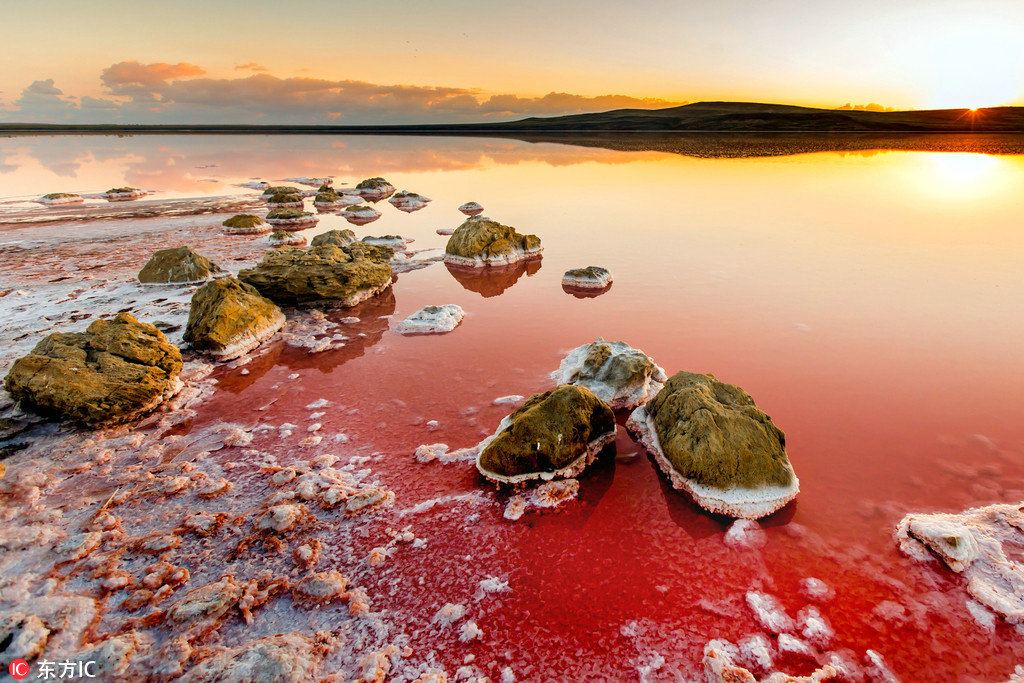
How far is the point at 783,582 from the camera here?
A: 14.3ft

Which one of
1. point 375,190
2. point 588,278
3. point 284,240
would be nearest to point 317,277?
point 588,278

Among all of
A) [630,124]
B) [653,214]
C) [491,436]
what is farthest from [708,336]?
[630,124]

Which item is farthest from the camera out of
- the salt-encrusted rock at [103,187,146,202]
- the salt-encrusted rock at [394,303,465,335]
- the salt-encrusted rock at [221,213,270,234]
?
the salt-encrusted rock at [103,187,146,202]

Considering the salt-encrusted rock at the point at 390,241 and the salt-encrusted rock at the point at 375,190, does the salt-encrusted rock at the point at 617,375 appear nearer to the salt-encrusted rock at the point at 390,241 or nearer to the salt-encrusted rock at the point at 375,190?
the salt-encrusted rock at the point at 390,241


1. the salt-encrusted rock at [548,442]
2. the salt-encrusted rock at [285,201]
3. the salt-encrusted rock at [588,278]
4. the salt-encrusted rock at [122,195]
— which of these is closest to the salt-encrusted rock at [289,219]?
the salt-encrusted rock at [285,201]

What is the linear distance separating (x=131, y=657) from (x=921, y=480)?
320 inches

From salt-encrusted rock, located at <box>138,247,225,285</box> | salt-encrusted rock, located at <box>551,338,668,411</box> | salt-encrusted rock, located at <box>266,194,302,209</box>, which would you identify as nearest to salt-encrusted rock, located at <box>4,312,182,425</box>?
salt-encrusted rock, located at <box>138,247,225,285</box>

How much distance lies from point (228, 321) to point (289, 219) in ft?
48.9

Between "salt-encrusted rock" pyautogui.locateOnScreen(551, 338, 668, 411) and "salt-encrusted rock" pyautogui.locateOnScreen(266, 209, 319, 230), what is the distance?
18.5m

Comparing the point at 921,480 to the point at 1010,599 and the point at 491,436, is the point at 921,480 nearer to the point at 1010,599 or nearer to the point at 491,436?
the point at 1010,599

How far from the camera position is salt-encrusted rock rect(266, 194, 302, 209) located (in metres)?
25.3

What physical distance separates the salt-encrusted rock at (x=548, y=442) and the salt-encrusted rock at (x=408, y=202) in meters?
21.3

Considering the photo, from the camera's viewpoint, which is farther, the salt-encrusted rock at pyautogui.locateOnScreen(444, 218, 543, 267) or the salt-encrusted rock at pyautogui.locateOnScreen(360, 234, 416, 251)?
the salt-encrusted rock at pyautogui.locateOnScreen(360, 234, 416, 251)

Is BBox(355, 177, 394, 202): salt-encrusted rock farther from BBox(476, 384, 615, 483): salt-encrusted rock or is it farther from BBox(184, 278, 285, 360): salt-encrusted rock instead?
BBox(476, 384, 615, 483): salt-encrusted rock
